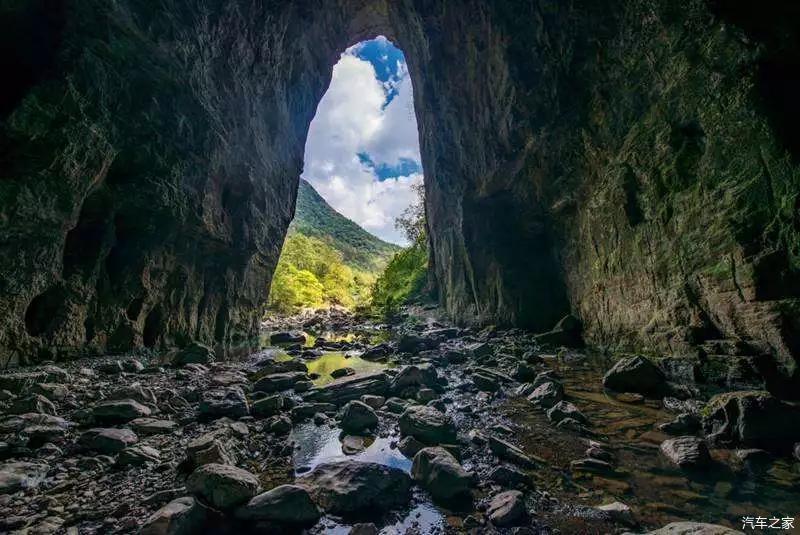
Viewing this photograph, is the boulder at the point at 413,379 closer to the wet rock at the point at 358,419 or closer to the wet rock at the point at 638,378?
the wet rock at the point at 358,419

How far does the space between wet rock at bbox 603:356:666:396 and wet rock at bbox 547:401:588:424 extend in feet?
6.15

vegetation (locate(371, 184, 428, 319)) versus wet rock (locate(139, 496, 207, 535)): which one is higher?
vegetation (locate(371, 184, 428, 319))

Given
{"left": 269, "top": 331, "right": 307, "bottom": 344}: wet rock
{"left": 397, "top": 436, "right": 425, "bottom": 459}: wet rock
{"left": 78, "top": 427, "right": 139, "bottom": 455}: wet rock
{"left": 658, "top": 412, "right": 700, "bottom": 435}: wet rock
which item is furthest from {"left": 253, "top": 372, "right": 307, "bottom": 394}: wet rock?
{"left": 269, "top": 331, "right": 307, "bottom": 344}: wet rock

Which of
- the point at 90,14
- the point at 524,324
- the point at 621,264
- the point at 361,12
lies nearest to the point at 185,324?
the point at 90,14

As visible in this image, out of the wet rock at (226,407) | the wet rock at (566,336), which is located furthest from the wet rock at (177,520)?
the wet rock at (566,336)

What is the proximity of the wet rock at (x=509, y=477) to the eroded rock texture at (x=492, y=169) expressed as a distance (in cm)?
469

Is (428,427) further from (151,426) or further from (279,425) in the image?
(151,426)

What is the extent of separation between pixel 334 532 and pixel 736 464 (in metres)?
4.17

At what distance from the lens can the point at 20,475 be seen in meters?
3.35

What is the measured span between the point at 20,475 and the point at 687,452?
670 cm

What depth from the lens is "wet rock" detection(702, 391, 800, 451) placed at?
4.06 m

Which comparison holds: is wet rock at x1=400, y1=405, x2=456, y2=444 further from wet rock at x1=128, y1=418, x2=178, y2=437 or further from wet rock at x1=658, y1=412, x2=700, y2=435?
wet rock at x1=128, y1=418, x2=178, y2=437

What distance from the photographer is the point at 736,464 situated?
12.4ft

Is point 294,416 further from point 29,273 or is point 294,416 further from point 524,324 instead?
point 524,324
